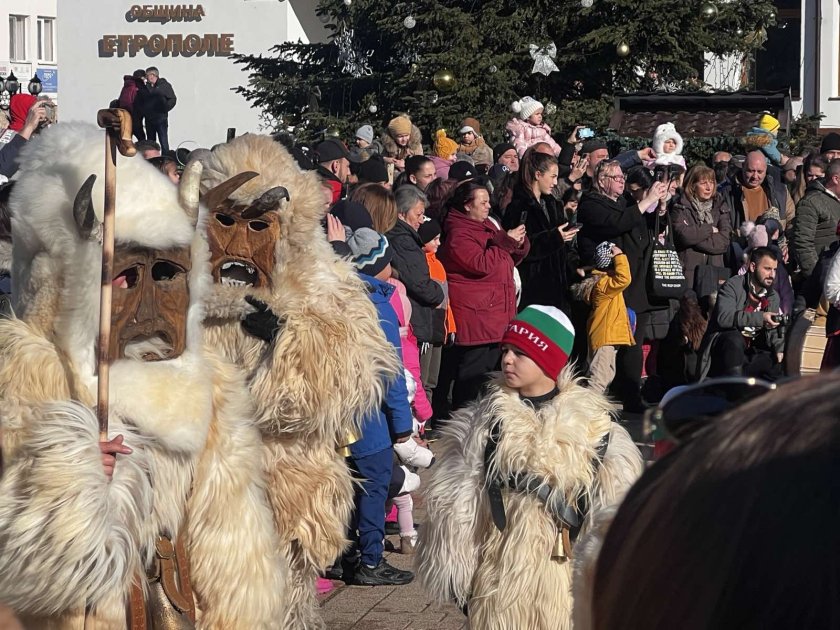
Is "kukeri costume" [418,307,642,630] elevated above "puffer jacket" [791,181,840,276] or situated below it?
below

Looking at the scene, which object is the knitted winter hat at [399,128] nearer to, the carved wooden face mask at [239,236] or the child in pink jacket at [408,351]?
the child in pink jacket at [408,351]

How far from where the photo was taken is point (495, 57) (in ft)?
60.6

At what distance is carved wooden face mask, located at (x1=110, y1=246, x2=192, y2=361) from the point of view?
10.8 feet

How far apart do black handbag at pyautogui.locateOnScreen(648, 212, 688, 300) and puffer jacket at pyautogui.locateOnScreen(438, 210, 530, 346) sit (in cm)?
140

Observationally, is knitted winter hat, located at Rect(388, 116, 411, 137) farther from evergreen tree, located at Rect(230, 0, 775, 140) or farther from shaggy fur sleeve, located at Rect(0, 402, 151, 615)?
shaggy fur sleeve, located at Rect(0, 402, 151, 615)

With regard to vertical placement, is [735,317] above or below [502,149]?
below

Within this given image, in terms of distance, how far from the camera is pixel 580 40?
18.5 metres

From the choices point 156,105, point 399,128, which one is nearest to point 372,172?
point 399,128

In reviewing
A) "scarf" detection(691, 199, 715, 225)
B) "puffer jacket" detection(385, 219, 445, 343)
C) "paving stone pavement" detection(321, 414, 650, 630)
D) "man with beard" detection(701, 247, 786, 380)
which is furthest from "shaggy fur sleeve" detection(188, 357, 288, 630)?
"scarf" detection(691, 199, 715, 225)

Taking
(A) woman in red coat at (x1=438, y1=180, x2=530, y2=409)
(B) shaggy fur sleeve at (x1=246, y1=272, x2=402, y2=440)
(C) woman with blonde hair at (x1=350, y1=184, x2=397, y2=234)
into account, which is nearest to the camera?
(B) shaggy fur sleeve at (x1=246, y1=272, x2=402, y2=440)

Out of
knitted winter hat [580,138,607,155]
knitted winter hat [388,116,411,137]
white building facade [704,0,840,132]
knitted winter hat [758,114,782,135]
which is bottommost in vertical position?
knitted winter hat [580,138,607,155]

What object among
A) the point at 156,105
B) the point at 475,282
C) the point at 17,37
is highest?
the point at 17,37

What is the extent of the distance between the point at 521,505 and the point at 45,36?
158 ft

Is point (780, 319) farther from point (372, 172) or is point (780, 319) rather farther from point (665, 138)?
point (665, 138)
